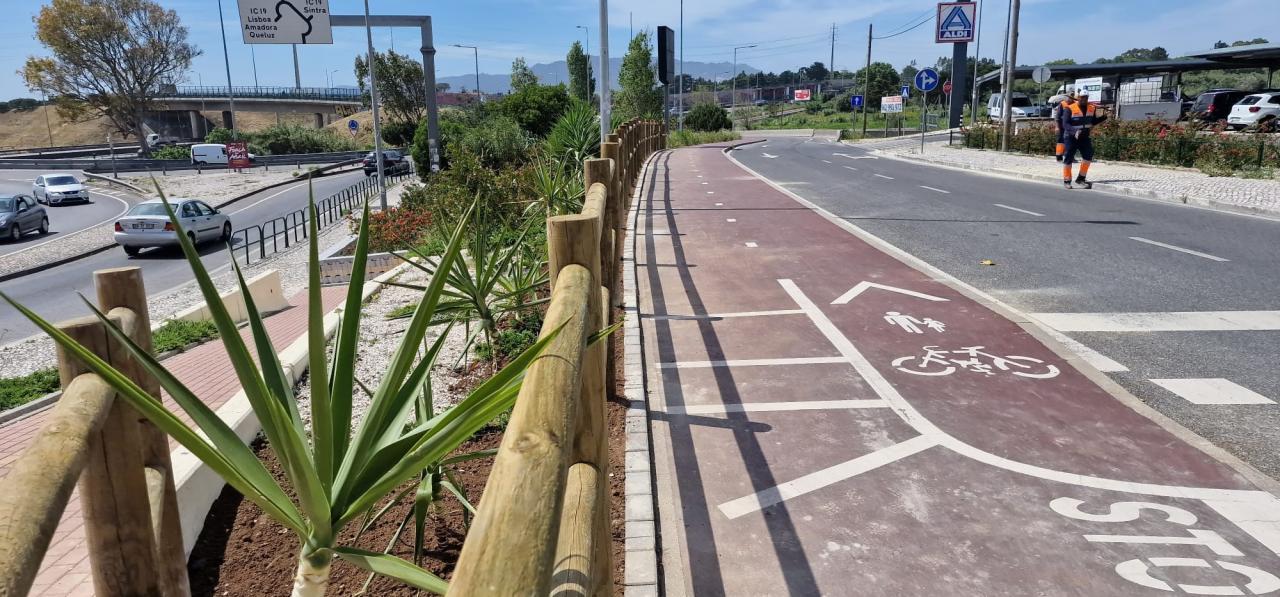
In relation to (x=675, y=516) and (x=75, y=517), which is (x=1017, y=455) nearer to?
(x=675, y=516)

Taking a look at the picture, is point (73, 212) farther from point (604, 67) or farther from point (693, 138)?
point (604, 67)

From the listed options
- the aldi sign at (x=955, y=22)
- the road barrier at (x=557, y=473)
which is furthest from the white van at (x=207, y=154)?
the road barrier at (x=557, y=473)

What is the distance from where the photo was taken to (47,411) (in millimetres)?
7020

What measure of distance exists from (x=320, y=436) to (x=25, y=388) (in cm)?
793

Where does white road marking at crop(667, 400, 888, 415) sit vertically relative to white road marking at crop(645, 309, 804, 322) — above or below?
below

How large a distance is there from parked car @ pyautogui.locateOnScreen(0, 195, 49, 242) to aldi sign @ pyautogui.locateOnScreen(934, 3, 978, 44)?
1713 inches

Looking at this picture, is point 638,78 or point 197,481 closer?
point 197,481

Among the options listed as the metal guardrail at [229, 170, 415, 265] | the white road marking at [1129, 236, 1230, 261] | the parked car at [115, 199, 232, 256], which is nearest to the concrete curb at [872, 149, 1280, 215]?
the white road marking at [1129, 236, 1230, 261]

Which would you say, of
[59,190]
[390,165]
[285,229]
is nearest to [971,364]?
[285,229]

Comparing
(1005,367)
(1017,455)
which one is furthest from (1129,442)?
(1005,367)

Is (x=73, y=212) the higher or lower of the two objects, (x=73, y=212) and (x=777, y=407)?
the lower

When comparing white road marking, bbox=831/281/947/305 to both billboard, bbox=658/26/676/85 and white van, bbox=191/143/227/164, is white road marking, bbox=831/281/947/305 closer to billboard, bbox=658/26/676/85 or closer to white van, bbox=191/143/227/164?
billboard, bbox=658/26/676/85

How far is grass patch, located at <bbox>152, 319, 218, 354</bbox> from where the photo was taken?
938 cm

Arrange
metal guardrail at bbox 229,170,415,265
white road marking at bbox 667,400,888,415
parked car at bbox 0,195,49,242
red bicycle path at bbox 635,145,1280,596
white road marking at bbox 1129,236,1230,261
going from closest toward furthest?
red bicycle path at bbox 635,145,1280,596, white road marking at bbox 667,400,888,415, white road marking at bbox 1129,236,1230,261, metal guardrail at bbox 229,170,415,265, parked car at bbox 0,195,49,242
